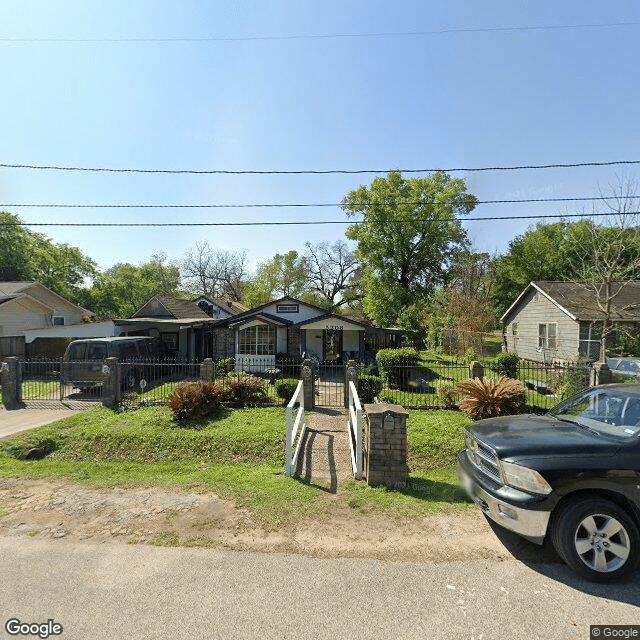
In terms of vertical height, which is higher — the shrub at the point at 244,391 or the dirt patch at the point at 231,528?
the shrub at the point at 244,391

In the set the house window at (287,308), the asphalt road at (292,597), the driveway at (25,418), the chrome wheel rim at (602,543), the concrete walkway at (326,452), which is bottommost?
the driveway at (25,418)

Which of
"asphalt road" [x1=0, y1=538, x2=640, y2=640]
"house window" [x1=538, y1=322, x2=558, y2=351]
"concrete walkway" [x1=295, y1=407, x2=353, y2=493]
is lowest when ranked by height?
"concrete walkway" [x1=295, y1=407, x2=353, y2=493]

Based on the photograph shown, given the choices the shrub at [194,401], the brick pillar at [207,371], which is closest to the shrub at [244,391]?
the shrub at [194,401]

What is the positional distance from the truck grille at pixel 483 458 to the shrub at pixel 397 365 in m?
7.96

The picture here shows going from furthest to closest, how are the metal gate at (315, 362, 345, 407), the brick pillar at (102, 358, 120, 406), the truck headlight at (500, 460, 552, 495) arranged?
the metal gate at (315, 362, 345, 407) < the brick pillar at (102, 358, 120, 406) < the truck headlight at (500, 460, 552, 495)

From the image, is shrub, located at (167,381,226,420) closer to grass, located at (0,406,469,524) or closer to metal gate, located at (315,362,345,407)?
grass, located at (0,406,469,524)

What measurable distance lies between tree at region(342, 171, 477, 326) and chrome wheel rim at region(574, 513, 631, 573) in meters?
27.7

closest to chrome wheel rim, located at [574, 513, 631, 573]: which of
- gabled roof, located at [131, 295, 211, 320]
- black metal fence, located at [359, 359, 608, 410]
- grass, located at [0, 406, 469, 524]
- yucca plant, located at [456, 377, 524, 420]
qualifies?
grass, located at [0, 406, 469, 524]

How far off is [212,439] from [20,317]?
2115 centimetres

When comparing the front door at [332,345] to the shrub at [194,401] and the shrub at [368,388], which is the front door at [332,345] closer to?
the shrub at [368,388]

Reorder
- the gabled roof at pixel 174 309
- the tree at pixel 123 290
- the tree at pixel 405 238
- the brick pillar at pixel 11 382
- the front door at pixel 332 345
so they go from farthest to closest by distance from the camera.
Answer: the tree at pixel 123 290 → the tree at pixel 405 238 → the gabled roof at pixel 174 309 → the front door at pixel 332 345 → the brick pillar at pixel 11 382

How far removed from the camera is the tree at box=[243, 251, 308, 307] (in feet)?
155

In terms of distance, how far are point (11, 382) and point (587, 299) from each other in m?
24.7

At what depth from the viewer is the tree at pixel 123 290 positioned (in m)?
41.9
